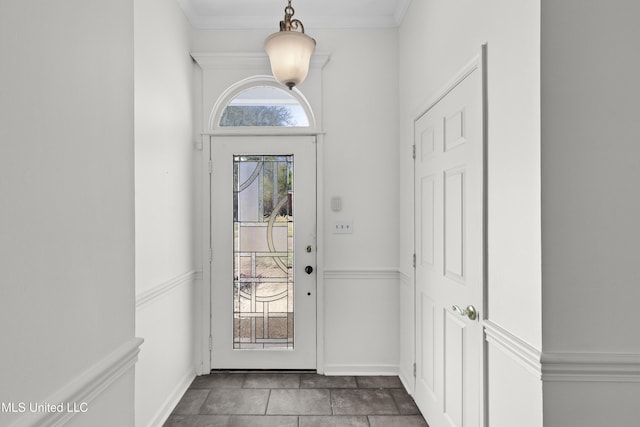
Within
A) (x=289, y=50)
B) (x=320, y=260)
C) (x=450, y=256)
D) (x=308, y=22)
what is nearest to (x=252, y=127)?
(x=289, y=50)

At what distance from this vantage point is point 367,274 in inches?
124

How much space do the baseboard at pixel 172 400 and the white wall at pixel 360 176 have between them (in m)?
1.08

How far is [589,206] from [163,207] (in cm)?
226

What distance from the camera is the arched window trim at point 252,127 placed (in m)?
3.16

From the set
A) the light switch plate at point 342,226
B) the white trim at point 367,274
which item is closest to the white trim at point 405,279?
the white trim at point 367,274

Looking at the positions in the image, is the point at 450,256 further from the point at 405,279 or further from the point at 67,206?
the point at 67,206

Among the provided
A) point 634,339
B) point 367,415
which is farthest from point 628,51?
point 367,415

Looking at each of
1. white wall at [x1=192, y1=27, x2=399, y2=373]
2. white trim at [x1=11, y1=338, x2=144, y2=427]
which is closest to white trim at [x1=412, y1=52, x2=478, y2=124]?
white wall at [x1=192, y1=27, x2=399, y2=373]

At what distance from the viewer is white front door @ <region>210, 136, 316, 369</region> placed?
3168 mm

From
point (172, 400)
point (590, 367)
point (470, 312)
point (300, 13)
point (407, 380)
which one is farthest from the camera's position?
point (300, 13)

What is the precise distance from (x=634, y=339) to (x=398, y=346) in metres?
2.11

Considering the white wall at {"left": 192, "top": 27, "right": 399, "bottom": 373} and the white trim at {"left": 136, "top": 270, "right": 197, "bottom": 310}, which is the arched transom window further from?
the white trim at {"left": 136, "top": 270, "right": 197, "bottom": 310}

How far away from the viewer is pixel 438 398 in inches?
88.0

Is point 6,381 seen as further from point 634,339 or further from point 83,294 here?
point 634,339
